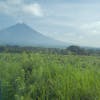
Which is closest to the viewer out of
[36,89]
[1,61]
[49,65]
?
[36,89]

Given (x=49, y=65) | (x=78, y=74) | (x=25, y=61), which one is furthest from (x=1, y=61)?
(x=78, y=74)

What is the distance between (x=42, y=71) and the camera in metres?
6.29

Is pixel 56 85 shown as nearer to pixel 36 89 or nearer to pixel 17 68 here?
pixel 36 89

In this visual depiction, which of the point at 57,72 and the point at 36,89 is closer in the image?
the point at 36,89

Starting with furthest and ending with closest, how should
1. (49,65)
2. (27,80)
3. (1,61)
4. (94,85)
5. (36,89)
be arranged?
(1,61) → (49,65) → (27,80) → (36,89) → (94,85)

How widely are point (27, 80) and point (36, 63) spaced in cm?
109

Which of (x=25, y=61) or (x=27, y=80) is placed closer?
(x=27, y=80)

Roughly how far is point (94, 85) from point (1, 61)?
2987 millimetres

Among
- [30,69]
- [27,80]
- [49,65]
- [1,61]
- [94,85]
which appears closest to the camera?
[94,85]

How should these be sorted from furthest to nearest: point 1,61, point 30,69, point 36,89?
1. point 1,61
2. point 30,69
3. point 36,89

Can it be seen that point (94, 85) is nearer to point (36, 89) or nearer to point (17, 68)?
point (36, 89)

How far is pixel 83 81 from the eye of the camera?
18.1 ft

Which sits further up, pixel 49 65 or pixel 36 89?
pixel 49 65

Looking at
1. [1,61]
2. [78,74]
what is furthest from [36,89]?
[1,61]
